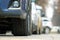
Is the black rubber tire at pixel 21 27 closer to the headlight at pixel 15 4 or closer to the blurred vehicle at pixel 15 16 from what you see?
the blurred vehicle at pixel 15 16

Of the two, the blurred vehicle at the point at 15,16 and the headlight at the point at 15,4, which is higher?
the headlight at the point at 15,4

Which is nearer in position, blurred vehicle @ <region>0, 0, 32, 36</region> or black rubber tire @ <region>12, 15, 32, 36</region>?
blurred vehicle @ <region>0, 0, 32, 36</region>

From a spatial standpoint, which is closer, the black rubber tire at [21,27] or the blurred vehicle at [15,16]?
the blurred vehicle at [15,16]

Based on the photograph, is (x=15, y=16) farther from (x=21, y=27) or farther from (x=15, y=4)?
(x=21, y=27)

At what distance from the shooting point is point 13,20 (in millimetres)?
4117

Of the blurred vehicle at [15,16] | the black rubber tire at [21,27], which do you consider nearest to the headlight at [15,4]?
the blurred vehicle at [15,16]

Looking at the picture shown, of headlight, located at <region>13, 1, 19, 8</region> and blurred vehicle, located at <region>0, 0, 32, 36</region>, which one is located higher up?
headlight, located at <region>13, 1, 19, 8</region>

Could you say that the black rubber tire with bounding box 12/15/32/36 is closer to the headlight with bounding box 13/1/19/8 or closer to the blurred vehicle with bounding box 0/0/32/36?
the blurred vehicle with bounding box 0/0/32/36

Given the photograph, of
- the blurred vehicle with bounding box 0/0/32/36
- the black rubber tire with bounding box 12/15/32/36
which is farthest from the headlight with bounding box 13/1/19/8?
the black rubber tire with bounding box 12/15/32/36

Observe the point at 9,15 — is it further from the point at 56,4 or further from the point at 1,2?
the point at 56,4

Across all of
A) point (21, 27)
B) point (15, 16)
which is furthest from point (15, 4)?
point (21, 27)

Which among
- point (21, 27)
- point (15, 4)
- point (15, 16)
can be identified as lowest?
point (21, 27)

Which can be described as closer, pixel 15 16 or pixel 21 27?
pixel 15 16

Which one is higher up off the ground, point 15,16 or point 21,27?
point 15,16
